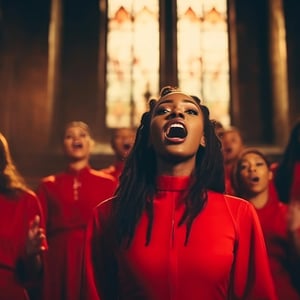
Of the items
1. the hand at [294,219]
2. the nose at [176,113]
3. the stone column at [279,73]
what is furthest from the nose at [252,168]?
the stone column at [279,73]

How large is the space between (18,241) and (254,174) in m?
1.41

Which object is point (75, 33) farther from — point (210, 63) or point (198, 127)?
point (198, 127)

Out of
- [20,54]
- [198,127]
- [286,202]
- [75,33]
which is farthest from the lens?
[75,33]

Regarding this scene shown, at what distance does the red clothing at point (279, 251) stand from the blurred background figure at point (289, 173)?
487 millimetres

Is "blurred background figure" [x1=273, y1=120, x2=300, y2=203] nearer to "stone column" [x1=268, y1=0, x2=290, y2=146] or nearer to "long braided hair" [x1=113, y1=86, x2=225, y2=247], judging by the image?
"long braided hair" [x1=113, y1=86, x2=225, y2=247]

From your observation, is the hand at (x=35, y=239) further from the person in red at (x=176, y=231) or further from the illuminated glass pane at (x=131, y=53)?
the illuminated glass pane at (x=131, y=53)

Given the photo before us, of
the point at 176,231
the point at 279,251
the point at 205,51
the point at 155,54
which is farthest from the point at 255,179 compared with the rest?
the point at 205,51

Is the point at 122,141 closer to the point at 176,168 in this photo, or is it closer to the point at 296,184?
the point at 296,184

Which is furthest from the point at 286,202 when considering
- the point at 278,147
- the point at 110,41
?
the point at 110,41

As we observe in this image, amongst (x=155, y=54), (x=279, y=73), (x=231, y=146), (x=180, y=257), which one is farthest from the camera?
(x=155, y=54)

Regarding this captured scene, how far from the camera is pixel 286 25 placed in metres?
6.88

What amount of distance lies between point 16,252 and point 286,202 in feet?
5.87

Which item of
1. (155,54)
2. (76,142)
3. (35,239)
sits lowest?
(35,239)

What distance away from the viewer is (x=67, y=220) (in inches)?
144
